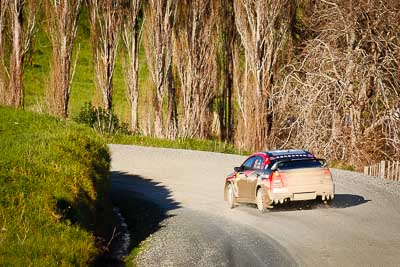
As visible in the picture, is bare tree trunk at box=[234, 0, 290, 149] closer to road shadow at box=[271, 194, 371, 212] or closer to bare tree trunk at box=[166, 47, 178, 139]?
bare tree trunk at box=[166, 47, 178, 139]

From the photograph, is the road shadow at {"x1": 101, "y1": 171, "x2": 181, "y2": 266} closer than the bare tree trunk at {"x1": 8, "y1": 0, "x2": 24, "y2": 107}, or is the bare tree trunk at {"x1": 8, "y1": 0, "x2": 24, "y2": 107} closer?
the road shadow at {"x1": 101, "y1": 171, "x2": 181, "y2": 266}

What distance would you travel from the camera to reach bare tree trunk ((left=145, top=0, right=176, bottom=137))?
39.8 m

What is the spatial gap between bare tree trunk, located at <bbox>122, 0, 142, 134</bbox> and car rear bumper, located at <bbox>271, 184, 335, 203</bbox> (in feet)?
74.4

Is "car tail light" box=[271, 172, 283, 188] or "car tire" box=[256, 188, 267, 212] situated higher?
"car tail light" box=[271, 172, 283, 188]

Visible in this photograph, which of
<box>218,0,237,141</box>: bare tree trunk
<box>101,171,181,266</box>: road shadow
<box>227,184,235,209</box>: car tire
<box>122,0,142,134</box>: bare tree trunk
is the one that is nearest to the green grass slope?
<box>101,171,181,266</box>: road shadow

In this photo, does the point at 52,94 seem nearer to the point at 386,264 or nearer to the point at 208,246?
the point at 208,246

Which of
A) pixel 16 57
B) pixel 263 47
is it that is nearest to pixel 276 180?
pixel 263 47

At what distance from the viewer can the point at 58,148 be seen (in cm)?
1809

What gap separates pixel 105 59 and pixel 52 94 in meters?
3.54

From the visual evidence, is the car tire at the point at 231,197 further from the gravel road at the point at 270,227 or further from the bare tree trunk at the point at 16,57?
the bare tree trunk at the point at 16,57

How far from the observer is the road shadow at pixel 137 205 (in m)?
17.0

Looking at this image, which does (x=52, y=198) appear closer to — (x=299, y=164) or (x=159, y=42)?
(x=299, y=164)

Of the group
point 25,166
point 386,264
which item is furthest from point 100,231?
point 386,264

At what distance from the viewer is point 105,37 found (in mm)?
41281
